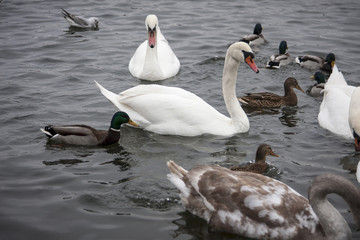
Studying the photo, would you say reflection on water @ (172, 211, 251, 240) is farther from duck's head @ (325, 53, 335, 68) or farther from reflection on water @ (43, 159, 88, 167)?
duck's head @ (325, 53, 335, 68)

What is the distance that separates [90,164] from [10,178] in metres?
1.10

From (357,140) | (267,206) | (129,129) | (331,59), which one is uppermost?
(331,59)

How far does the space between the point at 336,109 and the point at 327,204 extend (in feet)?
13.1

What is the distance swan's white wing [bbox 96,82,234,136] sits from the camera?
9109mm

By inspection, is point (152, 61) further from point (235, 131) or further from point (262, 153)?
point (262, 153)

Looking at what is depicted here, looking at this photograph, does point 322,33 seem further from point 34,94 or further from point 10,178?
point 10,178

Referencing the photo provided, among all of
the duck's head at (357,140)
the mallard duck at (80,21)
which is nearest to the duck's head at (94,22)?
the mallard duck at (80,21)

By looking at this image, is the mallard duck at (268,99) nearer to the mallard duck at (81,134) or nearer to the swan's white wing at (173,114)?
the swan's white wing at (173,114)

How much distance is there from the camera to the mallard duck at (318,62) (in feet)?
41.4

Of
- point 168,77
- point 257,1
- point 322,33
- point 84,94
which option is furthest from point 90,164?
point 257,1

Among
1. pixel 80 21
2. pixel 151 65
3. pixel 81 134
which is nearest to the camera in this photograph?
pixel 81 134

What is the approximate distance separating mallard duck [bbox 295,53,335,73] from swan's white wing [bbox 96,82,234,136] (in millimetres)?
4023

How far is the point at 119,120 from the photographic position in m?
8.87

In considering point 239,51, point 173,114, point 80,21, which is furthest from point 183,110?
point 80,21
